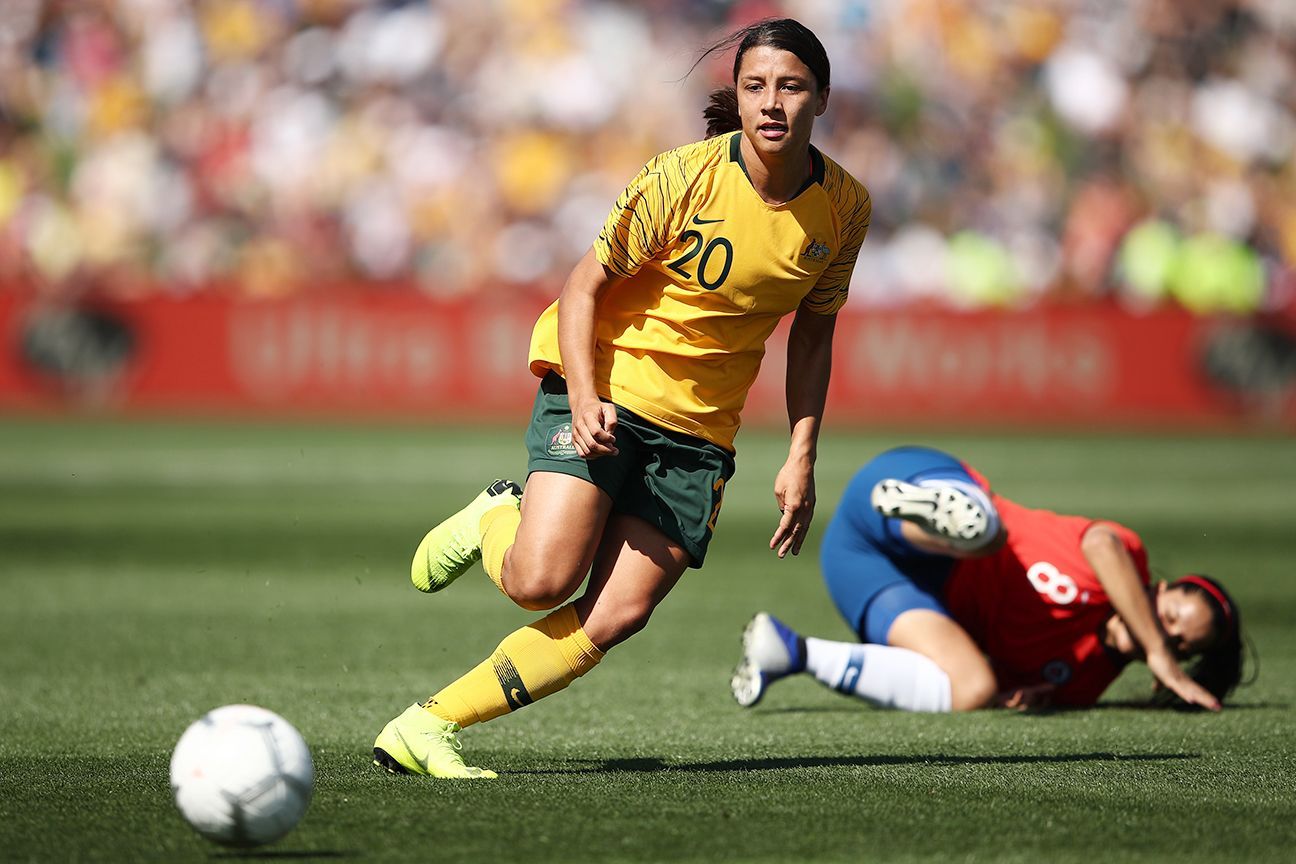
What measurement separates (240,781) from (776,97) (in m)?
2.26

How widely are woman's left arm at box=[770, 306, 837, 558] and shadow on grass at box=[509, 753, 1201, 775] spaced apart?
67 cm

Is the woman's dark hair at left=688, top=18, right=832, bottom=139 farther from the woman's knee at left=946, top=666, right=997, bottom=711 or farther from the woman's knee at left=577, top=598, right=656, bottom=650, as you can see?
the woman's knee at left=946, top=666, right=997, bottom=711

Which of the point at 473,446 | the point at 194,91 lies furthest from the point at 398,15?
the point at 473,446

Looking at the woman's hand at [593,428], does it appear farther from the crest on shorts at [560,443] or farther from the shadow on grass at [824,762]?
the shadow on grass at [824,762]

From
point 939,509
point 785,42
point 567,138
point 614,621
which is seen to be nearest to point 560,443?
point 614,621

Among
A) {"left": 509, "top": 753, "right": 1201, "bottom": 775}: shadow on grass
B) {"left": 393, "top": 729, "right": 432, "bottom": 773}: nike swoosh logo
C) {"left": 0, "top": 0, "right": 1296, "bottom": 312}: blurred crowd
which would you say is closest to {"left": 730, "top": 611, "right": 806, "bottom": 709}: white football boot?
{"left": 509, "top": 753, "right": 1201, "bottom": 775}: shadow on grass

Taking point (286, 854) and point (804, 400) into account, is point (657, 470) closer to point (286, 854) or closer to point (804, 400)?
point (804, 400)

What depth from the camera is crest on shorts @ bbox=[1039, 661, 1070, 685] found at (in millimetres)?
6910

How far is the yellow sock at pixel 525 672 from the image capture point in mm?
5129

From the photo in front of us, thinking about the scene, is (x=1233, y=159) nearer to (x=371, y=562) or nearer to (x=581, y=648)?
(x=371, y=562)

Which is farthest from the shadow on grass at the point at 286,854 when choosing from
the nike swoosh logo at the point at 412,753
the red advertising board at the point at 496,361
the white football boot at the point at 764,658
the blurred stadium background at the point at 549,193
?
the blurred stadium background at the point at 549,193

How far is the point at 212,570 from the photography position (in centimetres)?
1073

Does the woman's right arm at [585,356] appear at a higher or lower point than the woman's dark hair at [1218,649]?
higher

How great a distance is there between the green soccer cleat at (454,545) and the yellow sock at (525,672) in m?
0.43
